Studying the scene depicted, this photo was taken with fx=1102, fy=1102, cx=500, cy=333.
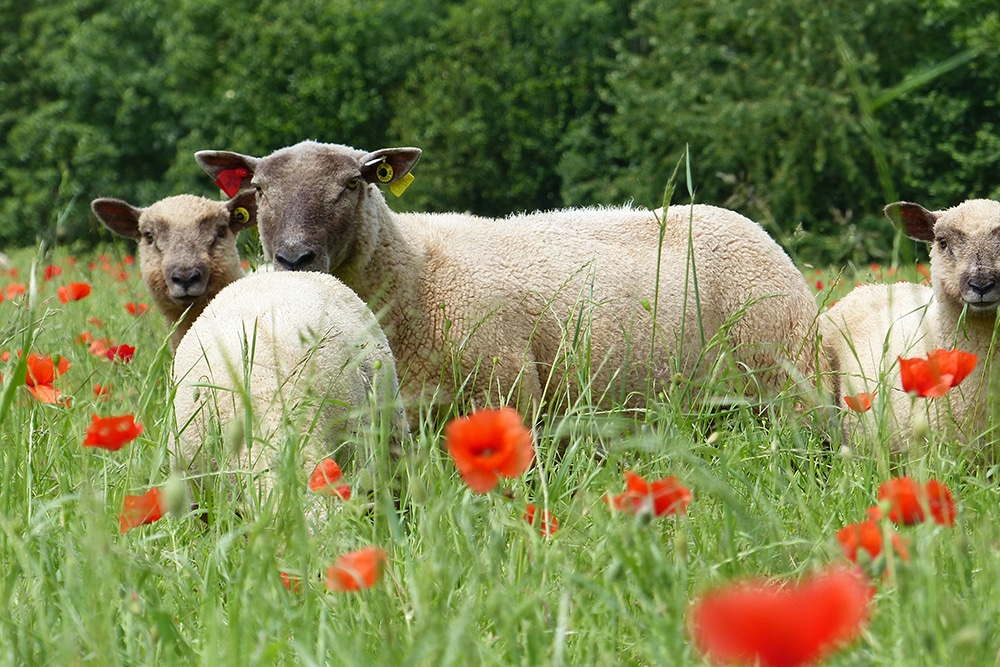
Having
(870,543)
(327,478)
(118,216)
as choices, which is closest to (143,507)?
(327,478)

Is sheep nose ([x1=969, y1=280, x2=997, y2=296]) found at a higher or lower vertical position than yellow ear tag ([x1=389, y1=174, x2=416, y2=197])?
lower

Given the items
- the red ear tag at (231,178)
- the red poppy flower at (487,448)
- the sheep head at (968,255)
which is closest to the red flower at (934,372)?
the red poppy flower at (487,448)

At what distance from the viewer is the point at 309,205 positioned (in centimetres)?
450

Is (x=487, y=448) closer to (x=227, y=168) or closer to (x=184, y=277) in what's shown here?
(x=184, y=277)

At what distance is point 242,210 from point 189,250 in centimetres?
35

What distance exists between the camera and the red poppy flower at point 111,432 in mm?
2068

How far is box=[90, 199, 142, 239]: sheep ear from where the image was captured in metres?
5.53

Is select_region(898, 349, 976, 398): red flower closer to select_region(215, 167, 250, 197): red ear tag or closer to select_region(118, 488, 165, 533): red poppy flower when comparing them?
select_region(118, 488, 165, 533): red poppy flower

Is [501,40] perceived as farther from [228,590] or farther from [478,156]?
[228,590]

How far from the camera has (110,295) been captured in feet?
23.6

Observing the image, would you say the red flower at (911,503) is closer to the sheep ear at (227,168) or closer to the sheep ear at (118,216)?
the sheep ear at (227,168)

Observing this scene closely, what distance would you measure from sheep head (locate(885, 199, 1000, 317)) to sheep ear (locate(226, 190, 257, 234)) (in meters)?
2.96

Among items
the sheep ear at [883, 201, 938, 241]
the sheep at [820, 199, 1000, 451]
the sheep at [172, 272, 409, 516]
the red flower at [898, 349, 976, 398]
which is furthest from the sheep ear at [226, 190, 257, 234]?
the red flower at [898, 349, 976, 398]

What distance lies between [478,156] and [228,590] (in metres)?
31.1
